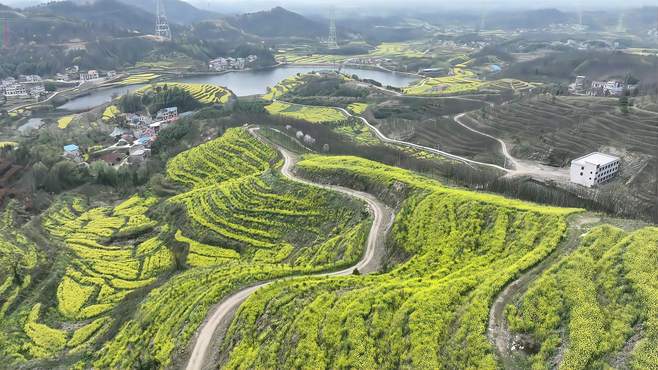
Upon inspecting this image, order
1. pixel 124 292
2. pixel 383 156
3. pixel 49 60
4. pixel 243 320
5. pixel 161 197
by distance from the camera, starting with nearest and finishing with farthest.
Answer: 1. pixel 243 320
2. pixel 124 292
3. pixel 161 197
4. pixel 383 156
5. pixel 49 60

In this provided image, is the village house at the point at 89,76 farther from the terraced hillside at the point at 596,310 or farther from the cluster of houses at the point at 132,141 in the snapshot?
the terraced hillside at the point at 596,310

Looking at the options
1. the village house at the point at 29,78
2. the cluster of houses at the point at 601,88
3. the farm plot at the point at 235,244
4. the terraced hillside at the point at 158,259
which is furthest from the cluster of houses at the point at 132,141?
the cluster of houses at the point at 601,88

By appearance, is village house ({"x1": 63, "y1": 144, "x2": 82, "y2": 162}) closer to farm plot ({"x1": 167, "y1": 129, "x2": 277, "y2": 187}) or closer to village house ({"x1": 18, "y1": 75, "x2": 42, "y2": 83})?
farm plot ({"x1": 167, "y1": 129, "x2": 277, "y2": 187})

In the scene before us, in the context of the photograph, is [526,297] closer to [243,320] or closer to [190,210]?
[243,320]

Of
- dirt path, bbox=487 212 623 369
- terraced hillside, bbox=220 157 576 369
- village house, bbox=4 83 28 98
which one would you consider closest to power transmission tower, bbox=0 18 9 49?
village house, bbox=4 83 28 98

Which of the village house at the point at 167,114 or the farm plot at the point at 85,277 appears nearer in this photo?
the farm plot at the point at 85,277

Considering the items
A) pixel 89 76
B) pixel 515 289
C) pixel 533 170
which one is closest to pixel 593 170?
pixel 533 170

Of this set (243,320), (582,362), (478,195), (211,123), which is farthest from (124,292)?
(211,123)
